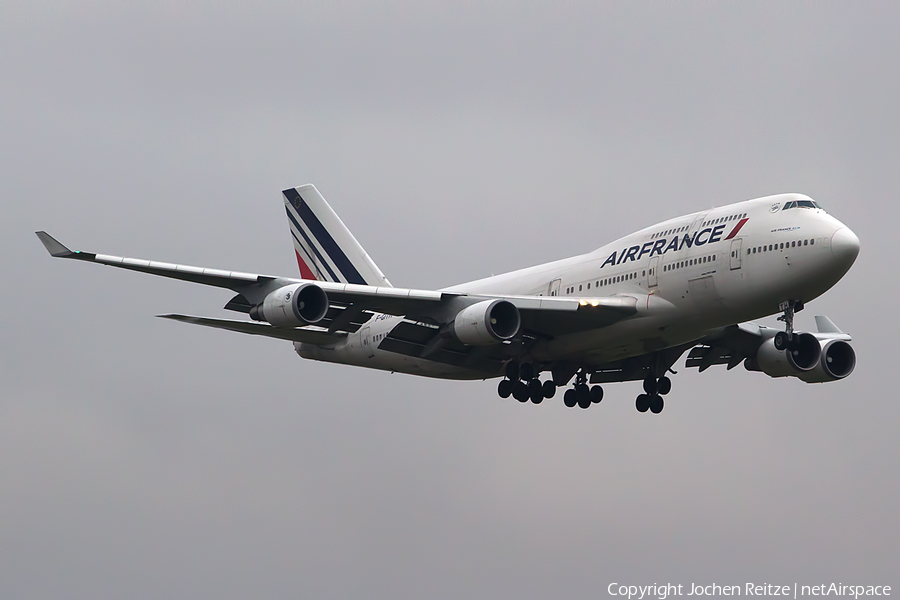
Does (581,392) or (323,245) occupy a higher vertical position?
(323,245)

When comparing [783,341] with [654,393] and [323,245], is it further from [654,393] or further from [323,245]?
[323,245]

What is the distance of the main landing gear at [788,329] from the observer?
37156mm

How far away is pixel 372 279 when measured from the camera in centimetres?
5228

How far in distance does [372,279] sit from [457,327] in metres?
13.9

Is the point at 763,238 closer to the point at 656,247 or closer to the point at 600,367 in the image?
the point at 656,247

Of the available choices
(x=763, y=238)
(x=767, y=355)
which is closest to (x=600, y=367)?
(x=767, y=355)

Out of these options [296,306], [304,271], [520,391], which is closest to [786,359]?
[520,391]

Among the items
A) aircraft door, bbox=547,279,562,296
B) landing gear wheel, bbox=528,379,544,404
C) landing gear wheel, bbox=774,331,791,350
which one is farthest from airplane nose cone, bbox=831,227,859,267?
landing gear wheel, bbox=528,379,544,404

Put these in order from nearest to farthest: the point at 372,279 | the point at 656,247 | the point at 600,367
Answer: the point at 656,247 < the point at 600,367 < the point at 372,279

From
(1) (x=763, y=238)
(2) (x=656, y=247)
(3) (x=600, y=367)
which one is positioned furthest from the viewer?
(3) (x=600, y=367)

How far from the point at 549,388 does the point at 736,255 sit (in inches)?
399

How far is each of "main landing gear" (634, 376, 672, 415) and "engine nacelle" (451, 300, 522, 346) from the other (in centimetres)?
892

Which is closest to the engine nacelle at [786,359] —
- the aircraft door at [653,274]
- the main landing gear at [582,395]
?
the main landing gear at [582,395]

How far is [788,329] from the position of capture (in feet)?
124
